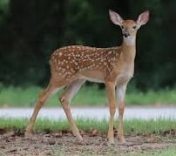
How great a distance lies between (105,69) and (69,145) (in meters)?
1.25

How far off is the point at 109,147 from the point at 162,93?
32.2 feet

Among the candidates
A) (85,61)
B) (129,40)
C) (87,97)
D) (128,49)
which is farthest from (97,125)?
(87,97)

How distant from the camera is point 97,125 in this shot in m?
13.8

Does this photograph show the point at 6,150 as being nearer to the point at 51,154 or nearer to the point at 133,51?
the point at 51,154

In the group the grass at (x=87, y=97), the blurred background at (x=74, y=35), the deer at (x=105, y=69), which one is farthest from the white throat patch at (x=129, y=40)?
the blurred background at (x=74, y=35)

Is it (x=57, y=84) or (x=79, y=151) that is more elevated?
(x=57, y=84)

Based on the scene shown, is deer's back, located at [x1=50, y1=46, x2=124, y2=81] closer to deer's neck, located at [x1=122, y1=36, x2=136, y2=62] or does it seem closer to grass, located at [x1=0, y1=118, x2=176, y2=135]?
deer's neck, located at [x1=122, y1=36, x2=136, y2=62]

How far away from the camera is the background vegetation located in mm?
22719

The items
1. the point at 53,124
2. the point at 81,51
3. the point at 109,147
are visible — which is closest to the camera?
the point at 109,147

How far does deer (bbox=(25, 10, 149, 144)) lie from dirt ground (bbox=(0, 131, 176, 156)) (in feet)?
0.78

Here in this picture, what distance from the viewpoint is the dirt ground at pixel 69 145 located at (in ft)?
34.7

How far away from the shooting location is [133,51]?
11.8 meters

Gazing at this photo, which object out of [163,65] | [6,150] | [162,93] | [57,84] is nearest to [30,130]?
[57,84]

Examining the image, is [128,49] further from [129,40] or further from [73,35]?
[73,35]
